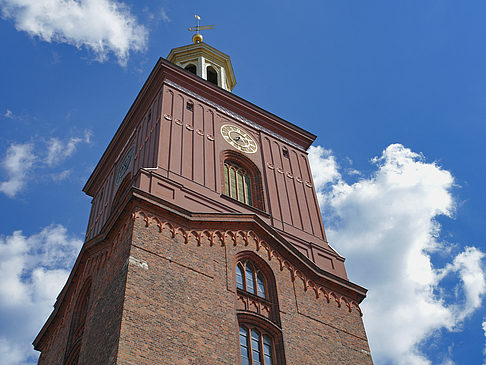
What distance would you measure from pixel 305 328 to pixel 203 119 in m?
11.0

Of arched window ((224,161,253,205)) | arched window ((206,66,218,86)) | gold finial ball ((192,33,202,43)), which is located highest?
gold finial ball ((192,33,202,43))

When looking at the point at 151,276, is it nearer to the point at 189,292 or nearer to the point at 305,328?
the point at 189,292

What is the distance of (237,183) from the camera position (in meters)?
25.5

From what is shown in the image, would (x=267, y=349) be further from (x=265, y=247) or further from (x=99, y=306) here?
(x=99, y=306)

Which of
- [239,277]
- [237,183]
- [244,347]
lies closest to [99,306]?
[244,347]

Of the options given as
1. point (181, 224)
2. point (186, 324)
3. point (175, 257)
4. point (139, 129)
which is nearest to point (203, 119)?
point (139, 129)

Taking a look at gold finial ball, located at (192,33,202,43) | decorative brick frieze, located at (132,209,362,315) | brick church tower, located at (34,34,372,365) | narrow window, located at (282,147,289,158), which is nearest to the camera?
brick church tower, located at (34,34,372,365)

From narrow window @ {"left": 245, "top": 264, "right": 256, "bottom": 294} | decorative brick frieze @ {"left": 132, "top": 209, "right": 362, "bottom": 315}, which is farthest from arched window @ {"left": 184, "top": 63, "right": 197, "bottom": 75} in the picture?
narrow window @ {"left": 245, "top": 264, "right": 256, "bottom": 294}

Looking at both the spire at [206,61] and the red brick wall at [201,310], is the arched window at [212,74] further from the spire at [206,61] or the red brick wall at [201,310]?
the red brick wall at [201,310]

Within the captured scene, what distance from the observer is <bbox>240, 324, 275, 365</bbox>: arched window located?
17.9 meters

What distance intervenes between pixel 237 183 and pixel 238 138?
3.00 m

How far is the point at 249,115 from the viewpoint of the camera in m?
29.7

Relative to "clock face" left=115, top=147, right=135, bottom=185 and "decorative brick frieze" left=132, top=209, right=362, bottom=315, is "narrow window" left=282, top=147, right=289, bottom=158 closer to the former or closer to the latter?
"clock face" left=115, top=147, right=135, bottom=185

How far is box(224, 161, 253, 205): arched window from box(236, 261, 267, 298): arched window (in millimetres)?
4291
